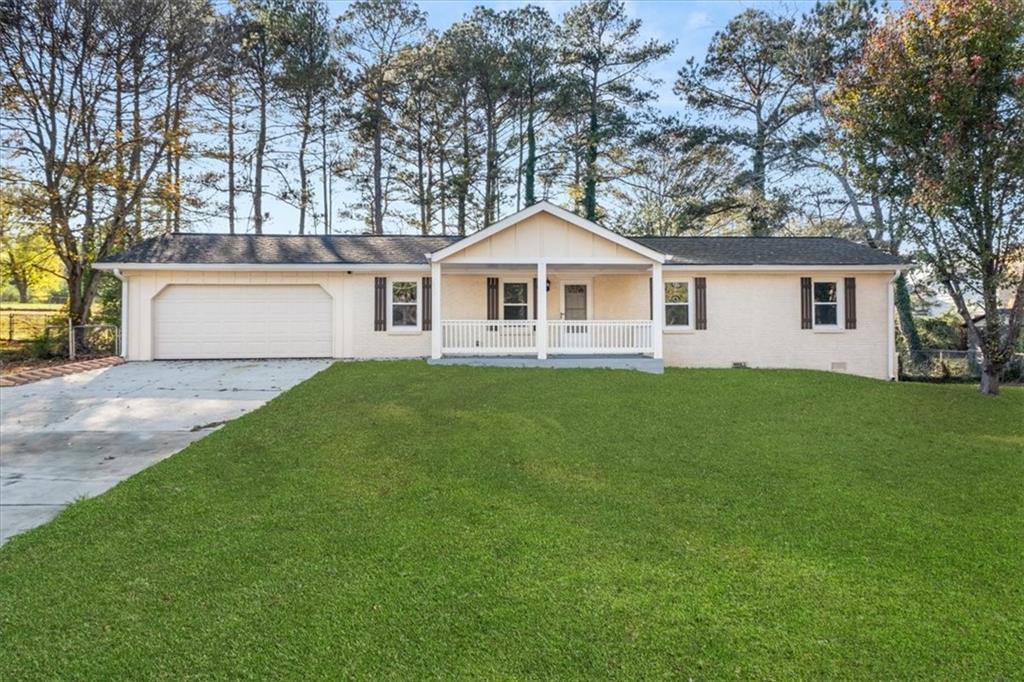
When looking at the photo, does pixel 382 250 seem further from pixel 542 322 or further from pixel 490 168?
pixel 490 168

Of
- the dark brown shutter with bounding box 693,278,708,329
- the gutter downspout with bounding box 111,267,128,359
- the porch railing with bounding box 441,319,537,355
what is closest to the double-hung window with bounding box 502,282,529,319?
the porch railing with bounding box 441,319,537,355

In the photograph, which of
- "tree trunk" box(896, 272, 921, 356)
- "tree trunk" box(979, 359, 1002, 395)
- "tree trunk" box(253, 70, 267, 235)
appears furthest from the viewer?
"tree trunk" box(253, 70, 267, 235)

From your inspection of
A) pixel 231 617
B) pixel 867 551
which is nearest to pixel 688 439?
pixel 867 551

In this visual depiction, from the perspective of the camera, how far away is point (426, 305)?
1411cm

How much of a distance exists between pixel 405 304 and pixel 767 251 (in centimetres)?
962

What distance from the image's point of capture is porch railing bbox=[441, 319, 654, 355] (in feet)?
42.2

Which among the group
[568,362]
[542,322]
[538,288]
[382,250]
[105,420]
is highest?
[382,250]

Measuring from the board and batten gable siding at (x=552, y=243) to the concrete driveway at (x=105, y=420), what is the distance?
5.05m

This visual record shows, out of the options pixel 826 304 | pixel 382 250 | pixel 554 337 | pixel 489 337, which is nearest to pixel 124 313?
pixel 382 250

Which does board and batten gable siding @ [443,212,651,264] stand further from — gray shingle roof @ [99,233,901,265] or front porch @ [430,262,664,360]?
gray shingle roof @ [99,233,901,265]

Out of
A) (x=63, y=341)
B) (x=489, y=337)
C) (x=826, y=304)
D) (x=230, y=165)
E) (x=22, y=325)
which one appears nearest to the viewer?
(x=489, y=337)

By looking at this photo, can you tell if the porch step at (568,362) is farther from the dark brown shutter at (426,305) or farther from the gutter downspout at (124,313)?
the gutter downspout at (124,313)

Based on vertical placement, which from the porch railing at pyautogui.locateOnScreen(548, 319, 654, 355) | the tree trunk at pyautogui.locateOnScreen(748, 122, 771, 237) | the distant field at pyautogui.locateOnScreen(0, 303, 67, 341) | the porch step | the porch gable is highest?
the tree trunk at pyautogui.locateOnScreen(748, 122, 771, 237)

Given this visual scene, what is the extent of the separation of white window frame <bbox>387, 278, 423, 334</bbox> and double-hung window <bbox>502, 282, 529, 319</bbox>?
7.16 feet
